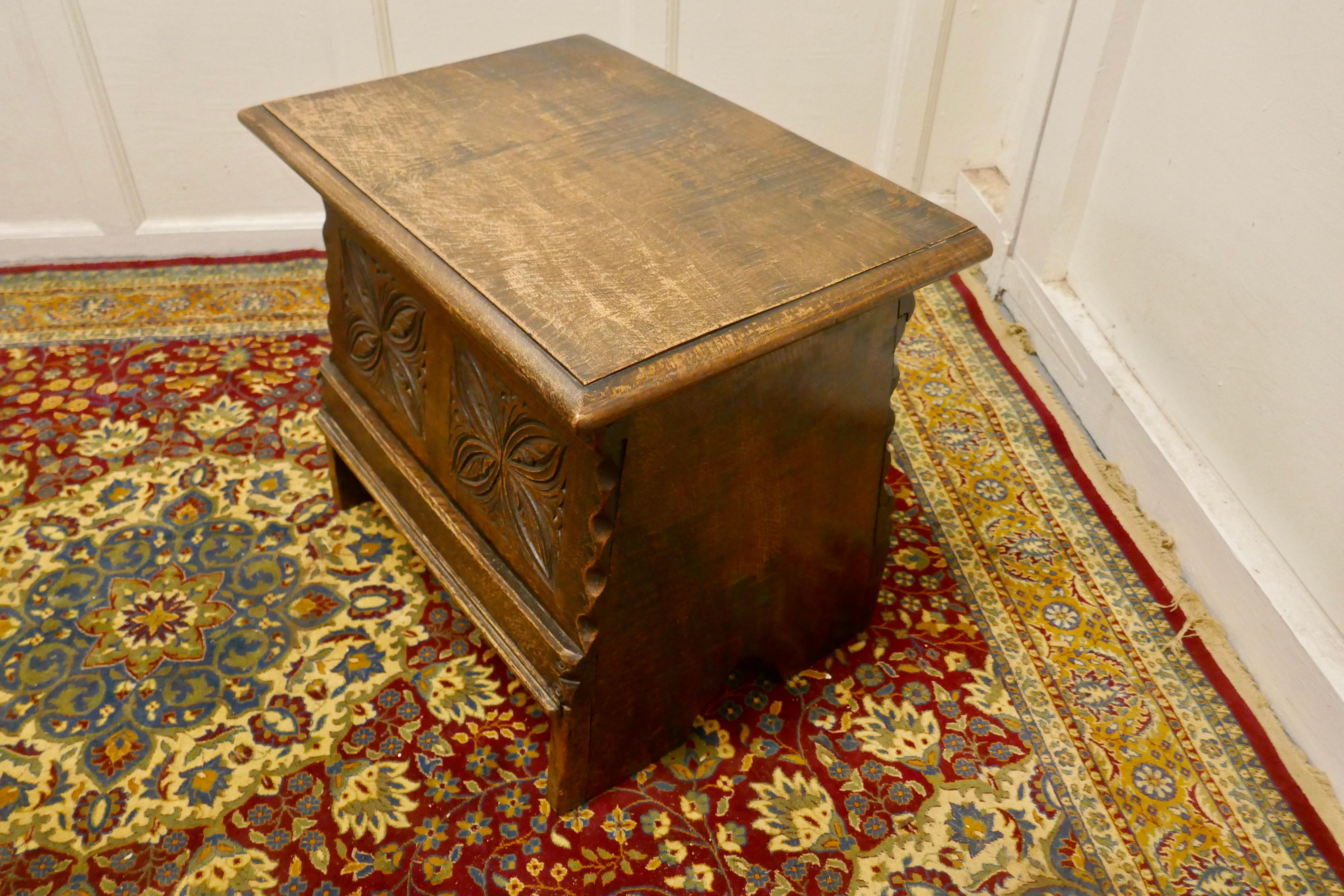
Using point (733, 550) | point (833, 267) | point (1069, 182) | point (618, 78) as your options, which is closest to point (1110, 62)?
point (1069, 182)

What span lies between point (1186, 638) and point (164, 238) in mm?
2736

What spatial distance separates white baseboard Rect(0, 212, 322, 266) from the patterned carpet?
0.71 meters

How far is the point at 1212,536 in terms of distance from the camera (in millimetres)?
2029

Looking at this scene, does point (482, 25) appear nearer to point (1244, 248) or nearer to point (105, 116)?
point (105, 116)

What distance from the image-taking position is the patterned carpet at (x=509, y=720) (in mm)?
1620

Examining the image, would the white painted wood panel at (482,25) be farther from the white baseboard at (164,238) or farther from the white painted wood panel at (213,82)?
the white baseboard at (164,238)

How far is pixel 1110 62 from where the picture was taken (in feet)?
7.75

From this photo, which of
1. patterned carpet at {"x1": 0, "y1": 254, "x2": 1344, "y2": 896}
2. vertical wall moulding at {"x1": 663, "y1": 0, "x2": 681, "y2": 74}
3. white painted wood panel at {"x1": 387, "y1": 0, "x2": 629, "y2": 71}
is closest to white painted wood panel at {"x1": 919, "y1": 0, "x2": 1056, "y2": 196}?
vertical wall moulding at {"x1": 663, "y1": 0, "x2": 681, "y2": 74}

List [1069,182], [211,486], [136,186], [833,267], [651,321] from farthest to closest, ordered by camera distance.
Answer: [136,186], [1069,182], [211,486], [833,267], [651,321]

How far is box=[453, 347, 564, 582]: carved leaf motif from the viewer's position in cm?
151

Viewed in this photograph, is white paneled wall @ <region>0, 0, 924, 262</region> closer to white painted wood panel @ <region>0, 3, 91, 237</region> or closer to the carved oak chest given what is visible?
white painted wood panel @ <region>0, 3, 91, 237</region>

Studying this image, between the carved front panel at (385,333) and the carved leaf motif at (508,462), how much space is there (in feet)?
0.45

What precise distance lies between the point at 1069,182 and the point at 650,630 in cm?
162

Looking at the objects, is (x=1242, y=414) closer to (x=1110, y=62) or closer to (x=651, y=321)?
(x=1110, y=62)
